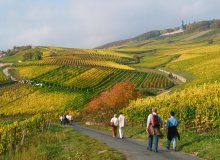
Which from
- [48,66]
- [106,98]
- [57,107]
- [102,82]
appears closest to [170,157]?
[106,98]

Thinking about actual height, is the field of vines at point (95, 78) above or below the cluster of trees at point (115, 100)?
above

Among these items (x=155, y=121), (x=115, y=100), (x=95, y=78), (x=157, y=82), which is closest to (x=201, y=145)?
(x=155, y=121)

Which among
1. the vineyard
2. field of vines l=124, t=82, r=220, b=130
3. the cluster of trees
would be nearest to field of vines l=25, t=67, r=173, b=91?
the cluster of trees

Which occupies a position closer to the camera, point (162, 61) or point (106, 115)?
point (106, 115)

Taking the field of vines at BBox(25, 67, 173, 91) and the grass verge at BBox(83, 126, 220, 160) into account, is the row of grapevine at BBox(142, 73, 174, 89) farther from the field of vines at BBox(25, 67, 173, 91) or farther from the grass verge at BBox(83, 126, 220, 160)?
the grass verge at BBox(83, 126, 220, 160)

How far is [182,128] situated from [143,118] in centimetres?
1517

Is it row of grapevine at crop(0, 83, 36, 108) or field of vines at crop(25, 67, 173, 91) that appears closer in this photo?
row of grapevine at crop(0, 83, 36, 108)

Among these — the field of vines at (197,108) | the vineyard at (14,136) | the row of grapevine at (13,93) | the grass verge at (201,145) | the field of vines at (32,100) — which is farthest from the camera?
the row of grapevine at (13,93)

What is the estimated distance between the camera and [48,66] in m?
145

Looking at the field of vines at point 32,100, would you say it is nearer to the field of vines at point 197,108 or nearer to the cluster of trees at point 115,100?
the cluster of trees at point 115,100

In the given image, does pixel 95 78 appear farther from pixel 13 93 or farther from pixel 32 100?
pixel 32 100

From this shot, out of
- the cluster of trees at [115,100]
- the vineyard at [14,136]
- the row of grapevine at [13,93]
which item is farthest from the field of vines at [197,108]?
the row of grapevine at [13,93]

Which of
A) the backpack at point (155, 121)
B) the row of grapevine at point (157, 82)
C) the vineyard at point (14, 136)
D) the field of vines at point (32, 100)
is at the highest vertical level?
the backpack at point (155, 121)

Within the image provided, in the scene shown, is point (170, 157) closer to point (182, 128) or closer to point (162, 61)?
point (182, 128)
